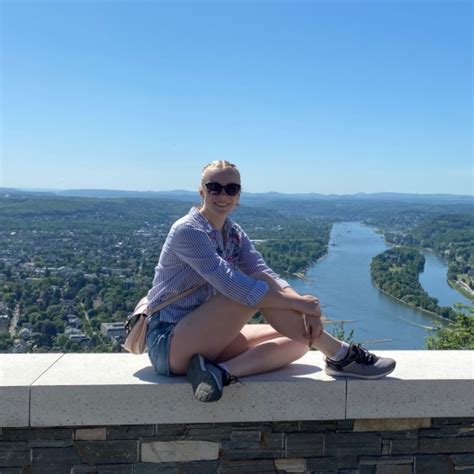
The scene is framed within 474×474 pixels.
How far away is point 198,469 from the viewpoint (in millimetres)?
2039

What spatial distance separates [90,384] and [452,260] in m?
37.1

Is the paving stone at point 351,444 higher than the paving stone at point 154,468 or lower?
higher

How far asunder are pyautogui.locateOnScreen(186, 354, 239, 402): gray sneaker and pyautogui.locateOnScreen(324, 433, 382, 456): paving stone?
419mm

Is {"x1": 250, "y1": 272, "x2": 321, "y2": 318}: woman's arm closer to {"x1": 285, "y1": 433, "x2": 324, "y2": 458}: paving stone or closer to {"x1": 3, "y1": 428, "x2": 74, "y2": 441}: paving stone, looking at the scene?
{"x1": 285, "y1": 433, "x2": 324, "y2": 458}: paving stone

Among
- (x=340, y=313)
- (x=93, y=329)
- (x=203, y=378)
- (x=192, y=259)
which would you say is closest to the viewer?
(x=203, y=378)

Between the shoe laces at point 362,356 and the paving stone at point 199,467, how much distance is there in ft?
2.04

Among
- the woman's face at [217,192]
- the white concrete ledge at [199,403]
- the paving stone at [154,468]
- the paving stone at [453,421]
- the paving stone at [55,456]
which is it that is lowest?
the paving stone at [154,468]

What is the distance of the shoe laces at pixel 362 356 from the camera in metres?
2.12

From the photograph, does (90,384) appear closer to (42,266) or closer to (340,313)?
(340,313)

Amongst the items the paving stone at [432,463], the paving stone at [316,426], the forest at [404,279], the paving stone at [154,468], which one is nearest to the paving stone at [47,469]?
the paving stone at [154,468]

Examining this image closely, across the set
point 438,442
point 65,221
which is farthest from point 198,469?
point 65,221

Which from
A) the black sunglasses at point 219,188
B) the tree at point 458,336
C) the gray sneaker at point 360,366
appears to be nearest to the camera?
the gray sneaker at point 360,366

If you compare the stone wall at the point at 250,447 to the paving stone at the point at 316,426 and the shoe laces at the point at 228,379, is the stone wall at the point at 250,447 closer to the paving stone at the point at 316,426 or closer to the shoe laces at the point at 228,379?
the paving stone at the point at 316,426

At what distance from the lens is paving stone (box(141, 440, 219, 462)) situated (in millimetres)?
2021
